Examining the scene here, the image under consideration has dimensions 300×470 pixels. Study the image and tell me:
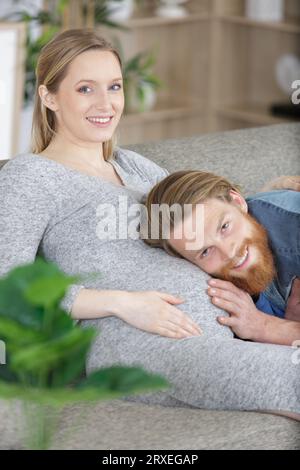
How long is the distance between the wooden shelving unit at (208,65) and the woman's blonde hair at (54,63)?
2217mm

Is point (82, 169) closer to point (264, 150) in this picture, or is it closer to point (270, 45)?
point (264, 150)

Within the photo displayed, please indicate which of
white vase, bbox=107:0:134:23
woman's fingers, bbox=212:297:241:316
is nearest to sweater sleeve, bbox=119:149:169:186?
woman's fingers, bbox=212:297:241:316

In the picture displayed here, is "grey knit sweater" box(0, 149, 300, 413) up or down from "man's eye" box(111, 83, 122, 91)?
down

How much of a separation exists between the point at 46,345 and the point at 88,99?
839 millimetres

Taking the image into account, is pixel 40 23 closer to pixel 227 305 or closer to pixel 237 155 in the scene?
pixel 237 155

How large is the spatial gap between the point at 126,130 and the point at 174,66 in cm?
35

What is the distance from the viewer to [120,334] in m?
1.63

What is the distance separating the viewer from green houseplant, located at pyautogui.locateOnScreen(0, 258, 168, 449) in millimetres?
1030

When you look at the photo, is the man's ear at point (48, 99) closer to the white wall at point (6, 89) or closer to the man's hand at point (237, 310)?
the man's hand at point (237, 310)

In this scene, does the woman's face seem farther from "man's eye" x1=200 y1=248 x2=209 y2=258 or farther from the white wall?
the white wall

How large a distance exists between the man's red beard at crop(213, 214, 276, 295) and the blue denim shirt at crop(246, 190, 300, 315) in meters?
0.03

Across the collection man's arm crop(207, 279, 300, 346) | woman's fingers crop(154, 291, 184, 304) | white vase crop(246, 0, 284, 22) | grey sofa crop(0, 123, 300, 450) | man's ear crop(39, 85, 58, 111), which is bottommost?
grey sofa crop(0, 123, 300, 450)

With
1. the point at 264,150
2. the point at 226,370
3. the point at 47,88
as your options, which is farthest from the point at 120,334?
the point at 264,150

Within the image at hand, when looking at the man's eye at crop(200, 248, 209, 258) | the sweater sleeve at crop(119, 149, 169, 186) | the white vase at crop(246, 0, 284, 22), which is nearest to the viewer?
the man's eye at crop(200, 248, 209, 258)
